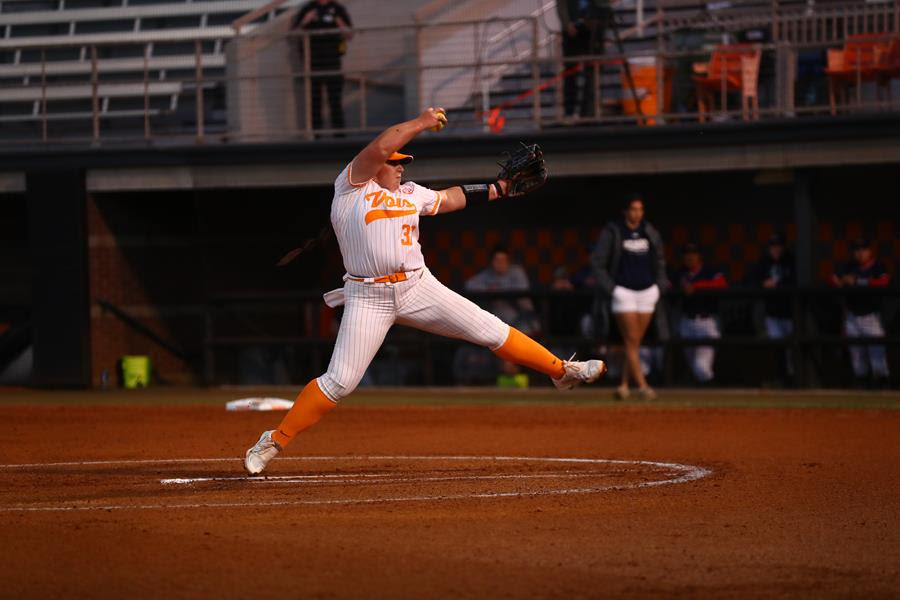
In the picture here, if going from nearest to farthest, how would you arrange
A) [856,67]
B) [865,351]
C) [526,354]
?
[526,354]
[856,67]
[865,351]

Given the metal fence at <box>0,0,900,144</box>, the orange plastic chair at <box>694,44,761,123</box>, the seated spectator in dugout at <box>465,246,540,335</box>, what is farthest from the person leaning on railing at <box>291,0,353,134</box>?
the orange plastic chair at <box>694,44,761,123</box>

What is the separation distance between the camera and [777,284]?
639 inches

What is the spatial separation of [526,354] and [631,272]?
20.2ft

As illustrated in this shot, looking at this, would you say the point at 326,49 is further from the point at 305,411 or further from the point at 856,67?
the point at 305,411

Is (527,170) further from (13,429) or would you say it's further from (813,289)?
(813,289)

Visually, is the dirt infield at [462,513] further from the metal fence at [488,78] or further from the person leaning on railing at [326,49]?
the person leaning on railing at [326,49]

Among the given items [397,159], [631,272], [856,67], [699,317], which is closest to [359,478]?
[397,159]

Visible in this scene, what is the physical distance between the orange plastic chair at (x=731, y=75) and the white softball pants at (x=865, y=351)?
2580 mm

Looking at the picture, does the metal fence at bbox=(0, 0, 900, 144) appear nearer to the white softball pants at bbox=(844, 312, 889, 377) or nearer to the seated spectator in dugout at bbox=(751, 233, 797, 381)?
the seated spectator in dugout at bbox=(751, 233, 797, 381)

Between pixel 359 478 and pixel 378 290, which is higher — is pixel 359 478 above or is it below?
below

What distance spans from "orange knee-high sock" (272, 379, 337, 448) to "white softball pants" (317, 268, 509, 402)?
53 millimetres

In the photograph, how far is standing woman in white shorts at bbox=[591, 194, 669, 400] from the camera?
1426 cm

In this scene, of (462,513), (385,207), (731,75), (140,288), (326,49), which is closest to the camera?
(462,513)

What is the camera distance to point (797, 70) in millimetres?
16156
